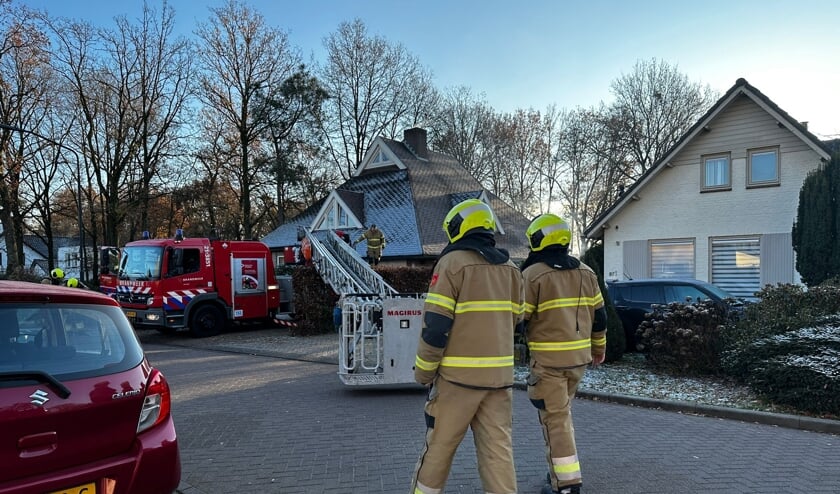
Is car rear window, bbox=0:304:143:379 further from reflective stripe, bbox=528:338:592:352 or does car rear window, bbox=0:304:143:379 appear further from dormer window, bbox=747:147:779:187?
dormer window, bbox=747:147:779:187

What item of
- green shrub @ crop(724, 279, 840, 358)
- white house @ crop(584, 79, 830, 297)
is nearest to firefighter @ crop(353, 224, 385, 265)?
white house @ crop(584, 79, 830, 297)

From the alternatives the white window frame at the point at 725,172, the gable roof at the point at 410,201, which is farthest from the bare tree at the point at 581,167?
the white window frame at the point at 725,172

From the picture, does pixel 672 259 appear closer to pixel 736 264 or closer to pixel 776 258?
pixel 736 264

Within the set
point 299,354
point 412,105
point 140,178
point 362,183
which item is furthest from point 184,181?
point 299,354

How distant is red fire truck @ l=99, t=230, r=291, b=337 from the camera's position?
46.4ft

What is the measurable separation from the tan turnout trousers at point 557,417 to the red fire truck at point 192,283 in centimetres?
1266

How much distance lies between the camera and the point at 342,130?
3603 cm

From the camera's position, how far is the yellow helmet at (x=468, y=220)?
3414mm

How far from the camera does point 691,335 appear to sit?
8.08 m

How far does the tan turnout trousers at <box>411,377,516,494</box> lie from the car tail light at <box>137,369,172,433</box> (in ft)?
5.17

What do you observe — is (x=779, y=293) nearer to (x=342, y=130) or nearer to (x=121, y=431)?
(x=121, y=431)

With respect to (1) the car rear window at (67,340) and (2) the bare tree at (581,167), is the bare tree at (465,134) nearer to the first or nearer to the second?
(2) the bare tree at (581,167)

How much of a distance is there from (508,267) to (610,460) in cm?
250

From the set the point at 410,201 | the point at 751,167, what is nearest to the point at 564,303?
the point at 751,167
